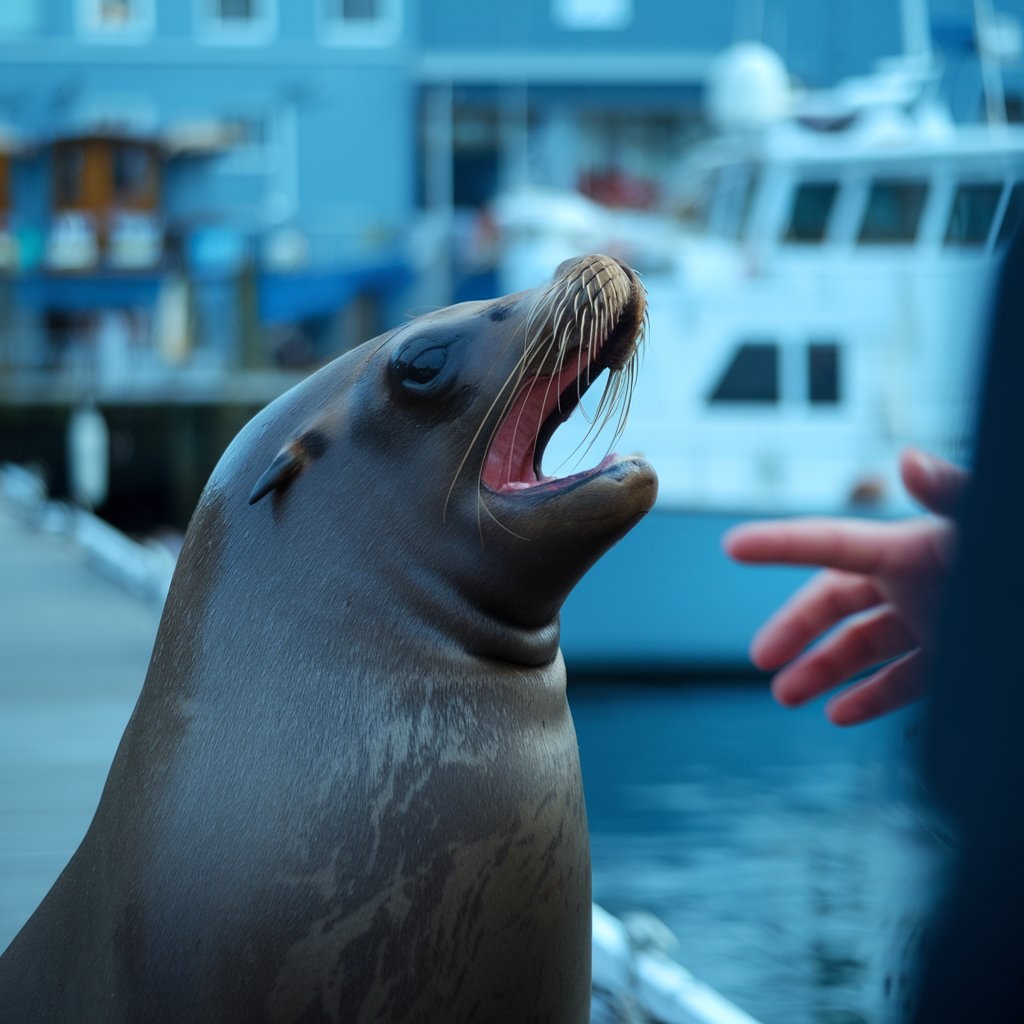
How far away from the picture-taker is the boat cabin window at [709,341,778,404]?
1221 cm

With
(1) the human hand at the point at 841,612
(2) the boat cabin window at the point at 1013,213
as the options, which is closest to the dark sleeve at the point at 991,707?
(2) the boat cabin window at the point at 1013,213

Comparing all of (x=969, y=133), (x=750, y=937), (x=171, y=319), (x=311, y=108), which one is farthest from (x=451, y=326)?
(x=311, y=108)

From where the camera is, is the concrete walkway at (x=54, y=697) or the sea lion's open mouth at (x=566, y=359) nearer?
the sea lion's open mouth at (x=566, y=359)

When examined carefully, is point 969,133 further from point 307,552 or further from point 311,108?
point 311,108

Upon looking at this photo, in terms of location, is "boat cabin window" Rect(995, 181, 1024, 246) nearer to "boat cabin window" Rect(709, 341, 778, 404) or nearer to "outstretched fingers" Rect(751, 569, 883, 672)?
"outstretched fingers" Rect(751, 569, 883, 672)

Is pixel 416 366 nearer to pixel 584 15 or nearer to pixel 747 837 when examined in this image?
pixel 747 837

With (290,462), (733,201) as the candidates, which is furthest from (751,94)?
(290,462)

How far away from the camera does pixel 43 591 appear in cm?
861

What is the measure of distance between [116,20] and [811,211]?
53.9 feet

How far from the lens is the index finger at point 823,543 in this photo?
1.95 metres

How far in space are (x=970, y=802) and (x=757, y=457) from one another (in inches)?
448

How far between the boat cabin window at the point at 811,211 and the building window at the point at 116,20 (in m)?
15.9

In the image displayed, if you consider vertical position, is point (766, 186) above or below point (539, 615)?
below

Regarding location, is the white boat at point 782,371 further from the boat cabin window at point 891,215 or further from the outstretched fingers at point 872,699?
the outstretched fingers at point 872,699
